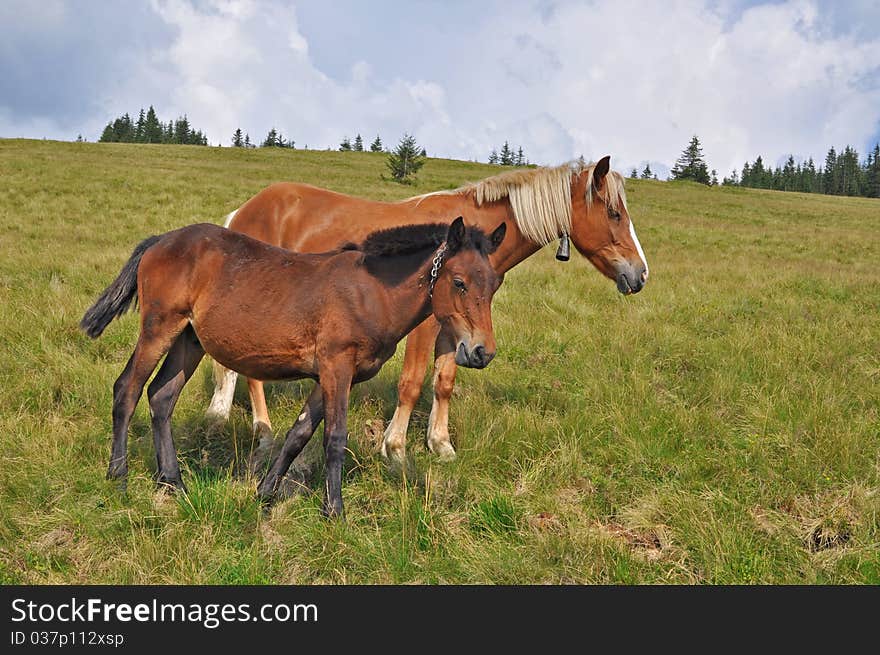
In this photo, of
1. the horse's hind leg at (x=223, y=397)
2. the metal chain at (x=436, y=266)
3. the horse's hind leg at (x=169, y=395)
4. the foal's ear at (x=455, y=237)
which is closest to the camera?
the foal's ear at (x=455, y=237)

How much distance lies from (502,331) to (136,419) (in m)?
5.05

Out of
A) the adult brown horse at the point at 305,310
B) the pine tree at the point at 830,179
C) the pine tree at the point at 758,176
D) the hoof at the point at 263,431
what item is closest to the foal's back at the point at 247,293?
the adult brown horse at the point at 305,310

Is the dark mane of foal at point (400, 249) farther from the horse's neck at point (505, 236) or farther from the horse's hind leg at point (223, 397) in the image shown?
the horse's hind leg at point (223, 397)

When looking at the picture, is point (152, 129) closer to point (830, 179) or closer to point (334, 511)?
point (334, 511)

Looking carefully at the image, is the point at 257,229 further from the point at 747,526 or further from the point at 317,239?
the point at 747,526

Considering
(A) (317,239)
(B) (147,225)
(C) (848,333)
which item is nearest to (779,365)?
(C) (848,333)

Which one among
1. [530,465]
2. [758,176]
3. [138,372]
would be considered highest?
[758,176]

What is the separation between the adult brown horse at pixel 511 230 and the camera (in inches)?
213

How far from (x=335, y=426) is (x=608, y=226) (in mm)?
3289

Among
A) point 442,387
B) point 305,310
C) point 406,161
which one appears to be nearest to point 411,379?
point 442,387

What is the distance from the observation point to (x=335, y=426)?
384 cm

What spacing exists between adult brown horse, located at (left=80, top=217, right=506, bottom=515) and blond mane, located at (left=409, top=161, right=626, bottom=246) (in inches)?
55.9

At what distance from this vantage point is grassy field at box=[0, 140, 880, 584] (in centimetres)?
337

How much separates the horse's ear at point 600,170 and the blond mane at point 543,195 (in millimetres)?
51
